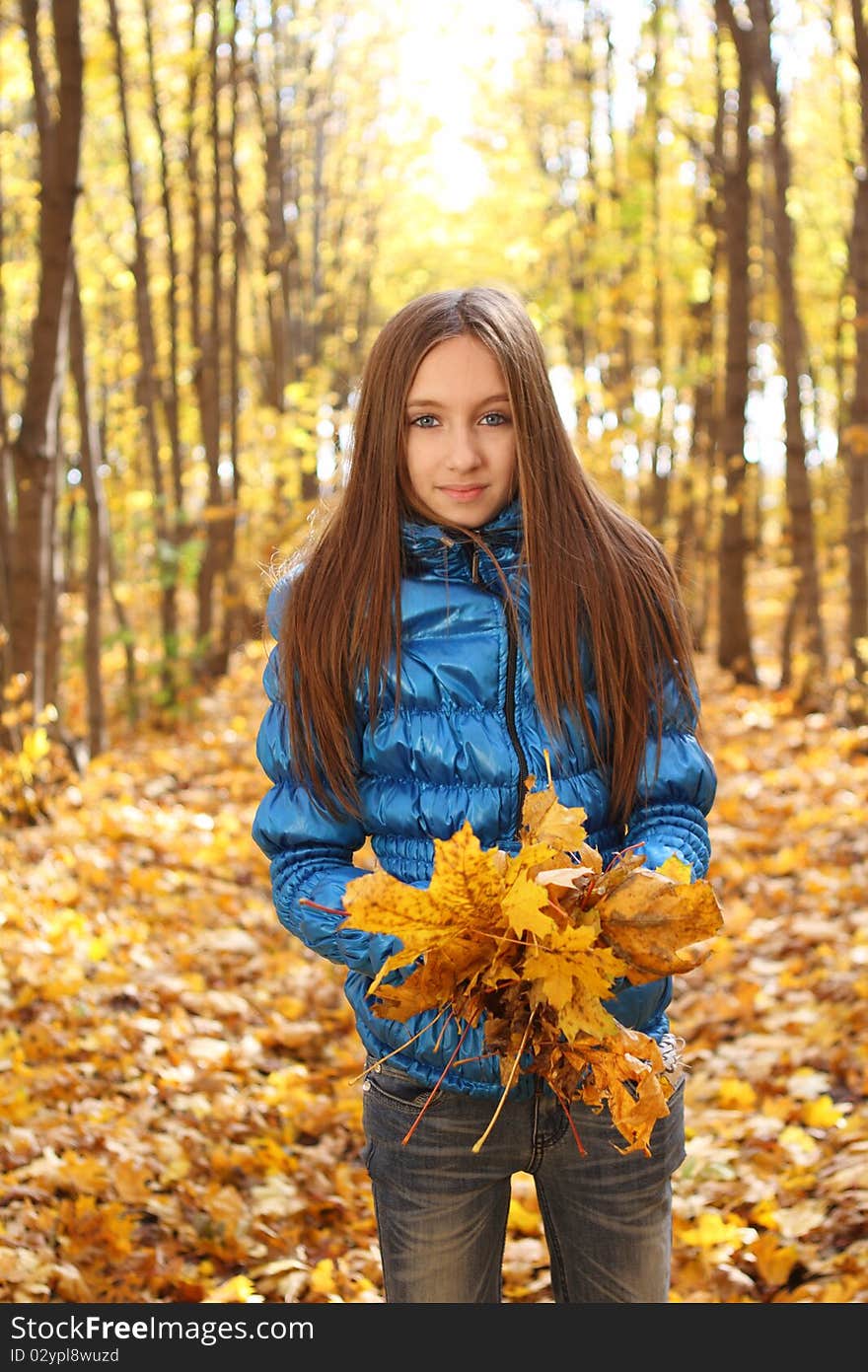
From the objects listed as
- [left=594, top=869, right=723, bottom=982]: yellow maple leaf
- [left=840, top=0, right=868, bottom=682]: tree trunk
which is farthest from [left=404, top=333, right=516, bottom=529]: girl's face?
Answer: [left=840, top=0, right=868, bottom=682]: tree trunk

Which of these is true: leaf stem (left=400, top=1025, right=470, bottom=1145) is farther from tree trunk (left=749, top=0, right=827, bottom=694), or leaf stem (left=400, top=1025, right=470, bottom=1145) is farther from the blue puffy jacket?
tree trunk (left=749, top=0, right=827, bottom=694)

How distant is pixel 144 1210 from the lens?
3400 millimetres

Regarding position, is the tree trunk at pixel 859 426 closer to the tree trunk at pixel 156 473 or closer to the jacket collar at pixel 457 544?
the tree trunk at pixel 156 473

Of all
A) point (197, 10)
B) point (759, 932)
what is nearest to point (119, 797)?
point (759, 932)

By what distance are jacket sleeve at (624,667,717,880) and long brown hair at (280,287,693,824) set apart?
0.02 metres

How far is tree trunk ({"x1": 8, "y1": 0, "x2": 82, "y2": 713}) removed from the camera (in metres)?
6.43

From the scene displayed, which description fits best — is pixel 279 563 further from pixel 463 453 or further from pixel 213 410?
pixel 213 410

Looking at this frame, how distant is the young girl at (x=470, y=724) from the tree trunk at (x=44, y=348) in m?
5.04

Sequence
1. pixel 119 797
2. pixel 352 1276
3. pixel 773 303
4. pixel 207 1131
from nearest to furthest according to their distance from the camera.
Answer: pixel 352 1276
pixel 207 1131
pixel 119 797
pixel 773 303

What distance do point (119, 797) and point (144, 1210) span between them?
16.4 feet

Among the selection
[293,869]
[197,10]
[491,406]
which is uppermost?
[197,10]

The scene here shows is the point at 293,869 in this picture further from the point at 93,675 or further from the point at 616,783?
the point at 93,675

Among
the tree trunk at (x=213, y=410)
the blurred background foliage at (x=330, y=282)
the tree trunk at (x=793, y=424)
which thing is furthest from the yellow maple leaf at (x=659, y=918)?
the tree trunk at (x=213, y=410)

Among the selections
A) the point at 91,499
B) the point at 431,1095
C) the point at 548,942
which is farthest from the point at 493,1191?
the point at 91,499
